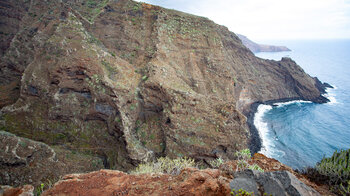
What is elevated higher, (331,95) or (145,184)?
(331,95)

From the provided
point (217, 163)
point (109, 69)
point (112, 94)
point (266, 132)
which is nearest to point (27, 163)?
point (112, 94)

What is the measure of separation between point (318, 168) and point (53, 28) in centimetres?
3185

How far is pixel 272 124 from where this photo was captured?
41.2 m

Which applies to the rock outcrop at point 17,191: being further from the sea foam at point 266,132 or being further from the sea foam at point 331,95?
the sea foam at point 331,95

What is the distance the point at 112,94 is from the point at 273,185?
58.3 ft

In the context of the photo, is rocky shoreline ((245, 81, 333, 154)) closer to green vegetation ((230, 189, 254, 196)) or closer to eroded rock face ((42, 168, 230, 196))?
eroded rock face ((42, 168, 230, 196))

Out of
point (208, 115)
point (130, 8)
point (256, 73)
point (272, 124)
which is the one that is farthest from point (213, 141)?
point (256, 73)

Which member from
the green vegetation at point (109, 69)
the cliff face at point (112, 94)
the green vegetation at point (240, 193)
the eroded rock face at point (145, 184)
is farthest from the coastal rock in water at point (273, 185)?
the green vegetation at point (109, 69)

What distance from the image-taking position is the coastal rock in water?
18.2ft

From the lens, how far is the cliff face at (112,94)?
19.8m

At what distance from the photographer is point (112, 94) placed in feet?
64.8

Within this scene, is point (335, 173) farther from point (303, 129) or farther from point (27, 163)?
point (303, 129)

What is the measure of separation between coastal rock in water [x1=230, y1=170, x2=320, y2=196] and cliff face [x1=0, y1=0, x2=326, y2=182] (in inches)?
558

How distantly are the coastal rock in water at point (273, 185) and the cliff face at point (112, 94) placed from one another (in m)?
14.2
